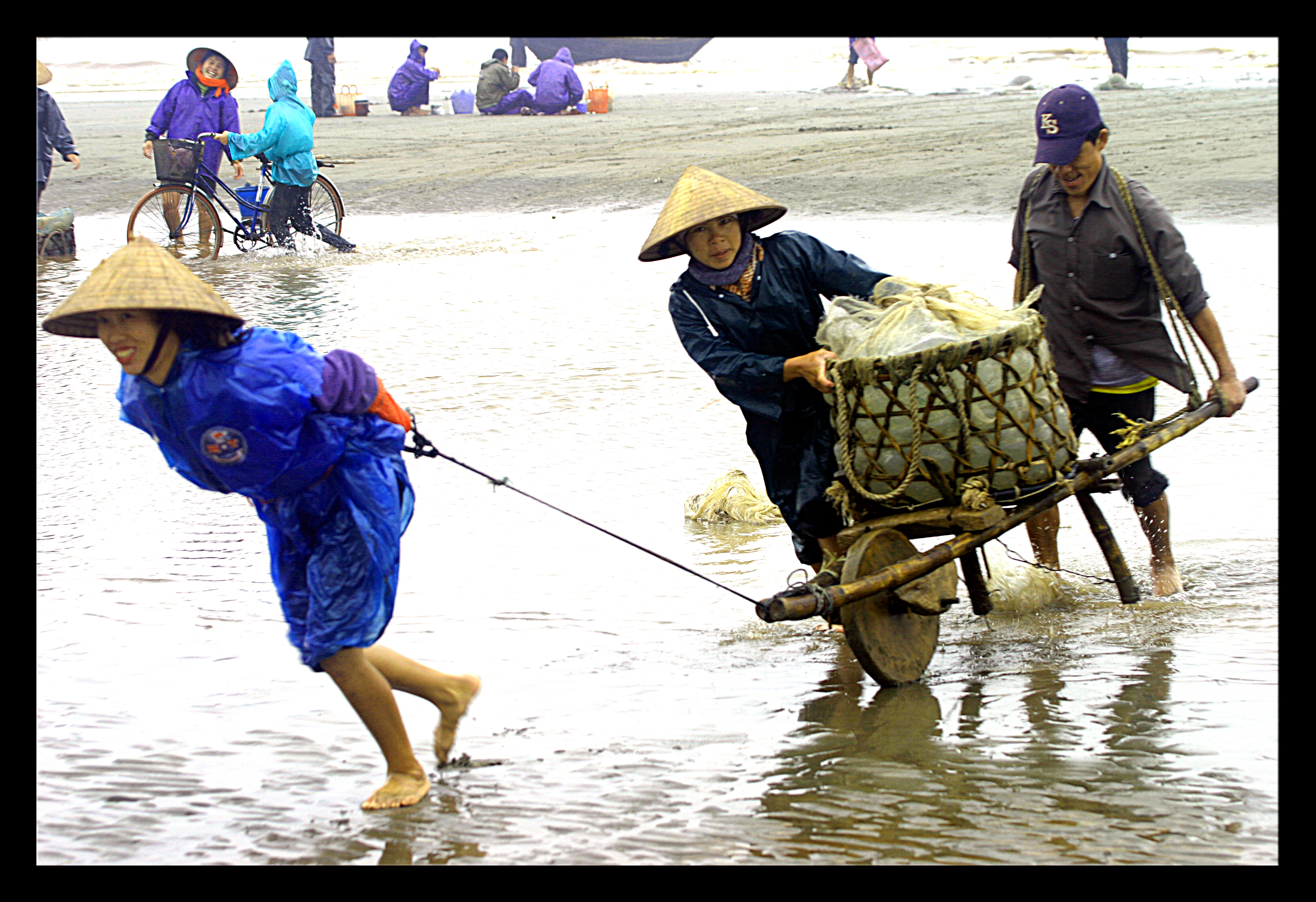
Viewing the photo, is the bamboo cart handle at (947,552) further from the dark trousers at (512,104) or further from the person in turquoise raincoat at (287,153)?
the dark trousers at (512,104)

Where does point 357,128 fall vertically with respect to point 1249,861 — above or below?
above

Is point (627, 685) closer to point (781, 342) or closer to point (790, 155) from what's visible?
point (781, 342)

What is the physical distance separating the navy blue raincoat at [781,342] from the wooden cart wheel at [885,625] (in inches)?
16.1

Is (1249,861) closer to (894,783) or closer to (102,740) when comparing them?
(894,783)

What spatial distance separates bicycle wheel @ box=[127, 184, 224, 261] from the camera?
468 inches

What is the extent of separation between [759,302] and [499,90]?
19441mm

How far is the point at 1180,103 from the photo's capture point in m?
16.2

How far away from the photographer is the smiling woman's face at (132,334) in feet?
9.78

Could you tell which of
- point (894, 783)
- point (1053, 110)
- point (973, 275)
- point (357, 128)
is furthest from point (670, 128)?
point (894, 783)

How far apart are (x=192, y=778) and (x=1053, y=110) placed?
3.08m

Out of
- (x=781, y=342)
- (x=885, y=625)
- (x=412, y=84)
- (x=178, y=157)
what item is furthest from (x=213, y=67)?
(x=412, y=84)

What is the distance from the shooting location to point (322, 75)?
22.2 meters

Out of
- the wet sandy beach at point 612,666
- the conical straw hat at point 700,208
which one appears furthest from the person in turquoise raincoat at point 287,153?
the conical straw hat at point 700,208

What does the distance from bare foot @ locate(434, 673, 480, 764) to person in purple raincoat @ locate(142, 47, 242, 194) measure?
961 centimetres
